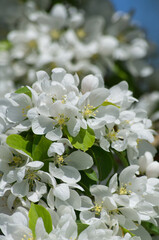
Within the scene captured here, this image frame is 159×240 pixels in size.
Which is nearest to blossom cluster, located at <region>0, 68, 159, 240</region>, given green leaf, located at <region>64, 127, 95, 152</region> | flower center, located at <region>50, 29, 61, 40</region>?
green leaf, located at <region>64, 127, 95, 152</region>

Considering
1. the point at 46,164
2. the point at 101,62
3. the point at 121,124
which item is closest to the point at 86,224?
the point at 46,164

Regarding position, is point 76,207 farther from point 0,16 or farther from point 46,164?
point 0,16

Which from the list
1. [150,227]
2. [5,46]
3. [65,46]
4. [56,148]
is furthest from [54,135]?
[5,46]

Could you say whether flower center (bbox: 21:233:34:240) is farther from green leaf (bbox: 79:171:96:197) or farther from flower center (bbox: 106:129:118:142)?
flower center (bbox: 106:129:118:142)

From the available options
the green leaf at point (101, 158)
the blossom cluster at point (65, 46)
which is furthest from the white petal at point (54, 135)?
the blossom cluster at point (65, 46)

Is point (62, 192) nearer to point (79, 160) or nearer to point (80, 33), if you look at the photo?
point (79, 160)
